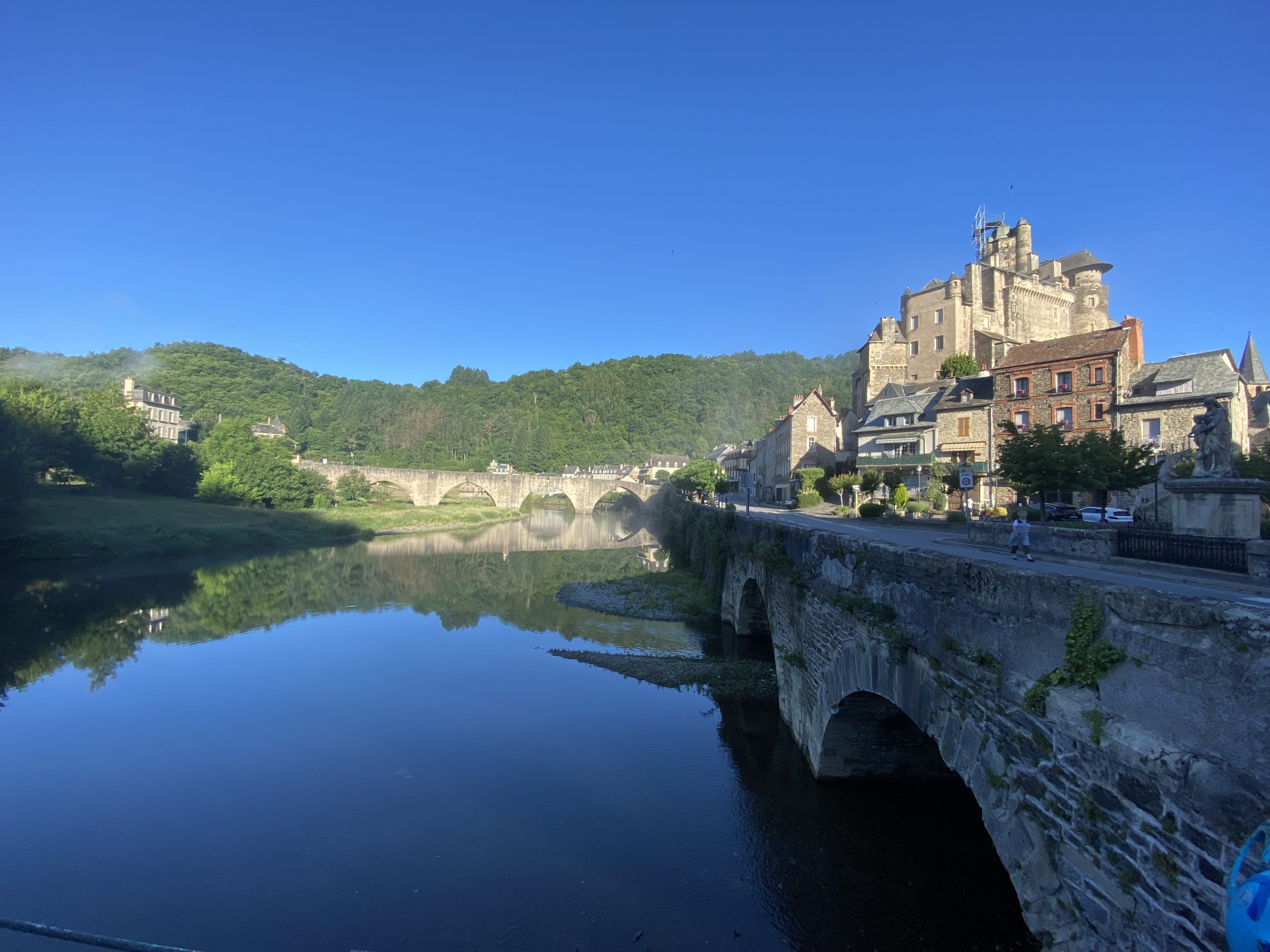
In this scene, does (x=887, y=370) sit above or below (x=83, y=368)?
below

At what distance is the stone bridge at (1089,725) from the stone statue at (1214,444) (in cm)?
509

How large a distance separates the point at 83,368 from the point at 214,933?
365 ft

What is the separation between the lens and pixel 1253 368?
134 ft

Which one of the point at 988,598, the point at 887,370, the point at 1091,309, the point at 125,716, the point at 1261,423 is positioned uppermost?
the point at 1091,309

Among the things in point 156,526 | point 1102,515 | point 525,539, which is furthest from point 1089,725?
point 525,539

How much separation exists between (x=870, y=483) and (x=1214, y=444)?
2562 cm

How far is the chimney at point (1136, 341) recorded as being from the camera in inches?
1387

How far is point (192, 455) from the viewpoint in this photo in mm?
53594

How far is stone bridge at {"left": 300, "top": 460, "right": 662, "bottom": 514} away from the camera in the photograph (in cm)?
6988

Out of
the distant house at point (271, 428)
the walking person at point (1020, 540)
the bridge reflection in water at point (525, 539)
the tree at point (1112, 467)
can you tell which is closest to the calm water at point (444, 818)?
the walking person at point (1020, 540)

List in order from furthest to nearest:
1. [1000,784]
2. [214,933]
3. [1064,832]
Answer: [214,933] < [1000,784] < [1064,832]

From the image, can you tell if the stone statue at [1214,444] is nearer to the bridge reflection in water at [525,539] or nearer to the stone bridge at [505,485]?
the bridge reflection in water at [525,539]

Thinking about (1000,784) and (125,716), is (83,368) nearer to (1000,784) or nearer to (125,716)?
(125,716)

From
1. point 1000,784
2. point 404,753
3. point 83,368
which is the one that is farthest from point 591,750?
point 83,368
